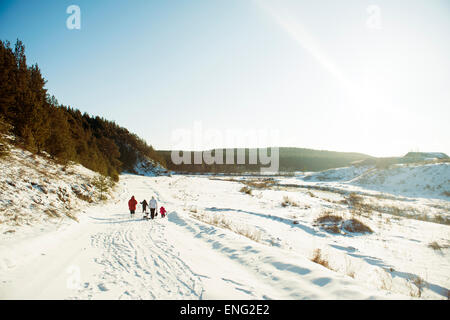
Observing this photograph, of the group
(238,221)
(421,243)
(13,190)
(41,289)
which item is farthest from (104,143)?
(421,243)

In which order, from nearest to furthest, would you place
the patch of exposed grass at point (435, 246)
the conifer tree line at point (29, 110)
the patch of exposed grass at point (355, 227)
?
the patch of exposed grass at point (435, 246), the patch of exposed grass at point (355, 227), the conifer tree line at point (29, 110)

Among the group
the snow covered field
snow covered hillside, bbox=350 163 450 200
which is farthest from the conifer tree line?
snow covered hillside, bbox=350 163 450 200

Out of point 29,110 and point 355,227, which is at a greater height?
point 29,110

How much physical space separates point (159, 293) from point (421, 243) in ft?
34.1

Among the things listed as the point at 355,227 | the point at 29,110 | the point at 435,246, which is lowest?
the point at 355,227

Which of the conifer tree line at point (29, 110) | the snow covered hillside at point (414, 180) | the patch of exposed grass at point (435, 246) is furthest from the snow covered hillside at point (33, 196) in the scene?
the snow covered hillside at point (414, 180)

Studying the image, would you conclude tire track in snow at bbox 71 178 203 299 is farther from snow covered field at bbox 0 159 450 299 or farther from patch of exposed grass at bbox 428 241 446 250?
patch of exposed grass at bbox 428 241 446 250

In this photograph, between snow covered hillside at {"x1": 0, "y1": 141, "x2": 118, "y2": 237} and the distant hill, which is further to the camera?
the distant hill

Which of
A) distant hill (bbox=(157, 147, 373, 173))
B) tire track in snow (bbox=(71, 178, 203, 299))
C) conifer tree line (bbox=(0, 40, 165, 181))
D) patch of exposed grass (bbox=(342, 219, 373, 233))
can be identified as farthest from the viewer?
distant hill (bbox=(157, 147, 373, 173))

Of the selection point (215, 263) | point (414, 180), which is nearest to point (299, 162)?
point (414, 180)

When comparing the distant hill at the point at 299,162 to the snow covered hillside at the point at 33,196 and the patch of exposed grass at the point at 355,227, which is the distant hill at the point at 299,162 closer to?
the snow covered hillside at the point at 33,196

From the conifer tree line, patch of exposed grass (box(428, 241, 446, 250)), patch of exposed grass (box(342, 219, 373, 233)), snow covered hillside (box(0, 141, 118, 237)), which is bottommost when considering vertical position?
patch of exposed grass (box(342, 219, 373, 233))

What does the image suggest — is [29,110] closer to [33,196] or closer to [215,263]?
[33,196]
